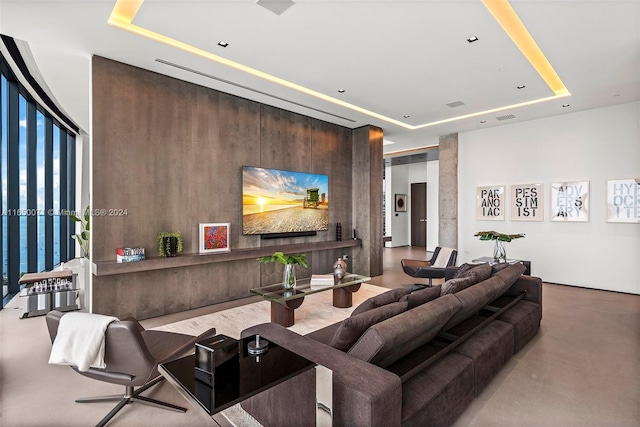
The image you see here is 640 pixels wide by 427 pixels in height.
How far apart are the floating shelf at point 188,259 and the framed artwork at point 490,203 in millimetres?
3499

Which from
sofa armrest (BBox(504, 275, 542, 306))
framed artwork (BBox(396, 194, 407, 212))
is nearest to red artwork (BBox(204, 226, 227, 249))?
sofa armrest (BBox(504, 275, 542, 306))

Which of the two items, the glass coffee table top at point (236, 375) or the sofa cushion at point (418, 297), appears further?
the sofa cushion at point (418, 297)

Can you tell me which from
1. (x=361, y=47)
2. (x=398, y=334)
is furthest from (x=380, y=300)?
(x=361, y=47)

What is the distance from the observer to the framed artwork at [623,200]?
17.0 feet

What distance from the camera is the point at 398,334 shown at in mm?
1690

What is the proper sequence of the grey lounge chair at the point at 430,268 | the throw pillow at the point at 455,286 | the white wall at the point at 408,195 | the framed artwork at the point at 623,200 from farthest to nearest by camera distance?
the white wall at the point at 408,195 → the framed artwork at the point at 623,200 → the grey lounge chair at the point at 430,268 → the throw pillow at the point at 455,286

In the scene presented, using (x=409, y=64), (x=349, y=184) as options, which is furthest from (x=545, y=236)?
(x=409, y=64)

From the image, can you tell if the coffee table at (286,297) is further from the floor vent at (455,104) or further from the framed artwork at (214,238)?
the floor vent at (455,104)

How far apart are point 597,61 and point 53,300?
23.8 ft

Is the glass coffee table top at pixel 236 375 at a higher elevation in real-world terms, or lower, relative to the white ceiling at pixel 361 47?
lower

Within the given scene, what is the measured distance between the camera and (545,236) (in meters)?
6.12

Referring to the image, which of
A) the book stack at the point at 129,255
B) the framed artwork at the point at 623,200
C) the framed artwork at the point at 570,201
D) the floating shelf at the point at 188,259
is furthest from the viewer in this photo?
the framed artwork at the point at 570,201

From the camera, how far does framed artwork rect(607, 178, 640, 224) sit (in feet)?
17.0

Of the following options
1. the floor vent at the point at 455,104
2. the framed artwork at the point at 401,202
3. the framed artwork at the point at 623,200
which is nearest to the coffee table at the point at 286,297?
the floor vent at the point at 455,104
